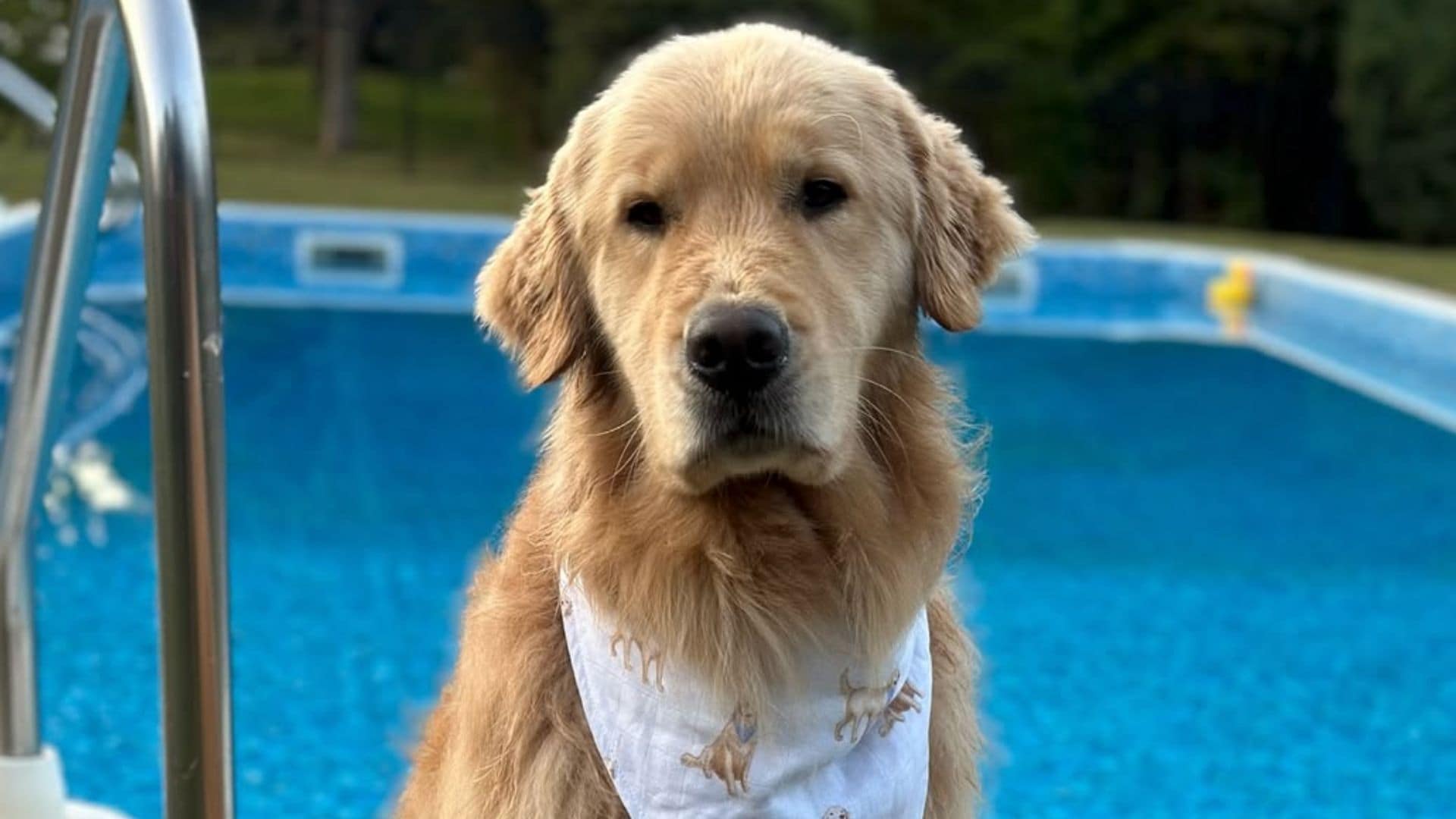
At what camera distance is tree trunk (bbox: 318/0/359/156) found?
23.9 metres

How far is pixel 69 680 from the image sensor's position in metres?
5.97

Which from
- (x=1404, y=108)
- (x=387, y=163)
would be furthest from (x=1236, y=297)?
(x=387, y=163)

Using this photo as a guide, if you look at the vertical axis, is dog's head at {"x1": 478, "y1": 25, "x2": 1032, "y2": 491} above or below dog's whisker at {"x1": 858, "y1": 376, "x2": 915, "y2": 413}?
above

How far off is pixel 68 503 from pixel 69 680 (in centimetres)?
198

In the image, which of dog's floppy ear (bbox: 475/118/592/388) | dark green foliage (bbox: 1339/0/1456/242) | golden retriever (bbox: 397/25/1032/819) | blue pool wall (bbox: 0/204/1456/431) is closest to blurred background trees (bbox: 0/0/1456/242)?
dark green foliage (bbox: 1339/0/1456/242)

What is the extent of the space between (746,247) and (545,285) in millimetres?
599

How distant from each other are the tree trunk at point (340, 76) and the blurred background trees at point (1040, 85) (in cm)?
4

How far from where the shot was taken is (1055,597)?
23.2 ft

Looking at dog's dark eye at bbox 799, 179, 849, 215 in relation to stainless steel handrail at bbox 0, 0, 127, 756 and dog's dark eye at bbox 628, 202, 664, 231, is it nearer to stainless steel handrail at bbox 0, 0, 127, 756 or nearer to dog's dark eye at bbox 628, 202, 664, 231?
dog's dark eye at bbox 628, 202, 664, 231

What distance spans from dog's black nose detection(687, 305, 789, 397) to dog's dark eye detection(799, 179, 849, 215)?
356 mm

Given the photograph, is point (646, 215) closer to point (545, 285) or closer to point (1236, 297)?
point (545, 285)

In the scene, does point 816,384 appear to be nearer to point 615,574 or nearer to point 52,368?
point 615,574

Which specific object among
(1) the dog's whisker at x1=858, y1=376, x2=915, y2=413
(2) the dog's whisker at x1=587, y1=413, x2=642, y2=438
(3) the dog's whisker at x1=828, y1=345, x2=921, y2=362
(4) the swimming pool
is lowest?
(4) the swimming pool

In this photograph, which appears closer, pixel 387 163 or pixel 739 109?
pixel 739 109
